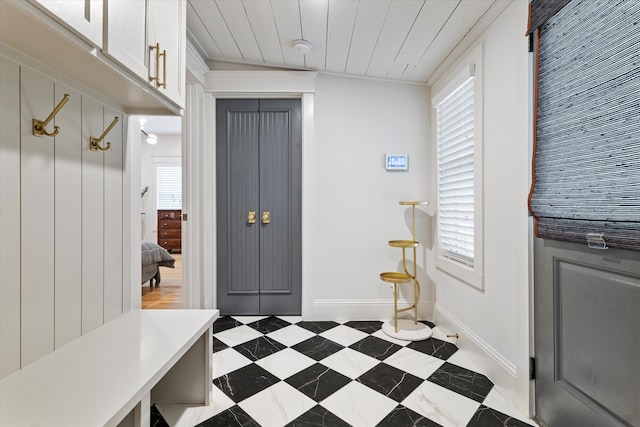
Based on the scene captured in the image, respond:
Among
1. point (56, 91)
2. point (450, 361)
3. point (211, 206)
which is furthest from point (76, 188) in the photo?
point (450, 361)

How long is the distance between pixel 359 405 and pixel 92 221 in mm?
1481

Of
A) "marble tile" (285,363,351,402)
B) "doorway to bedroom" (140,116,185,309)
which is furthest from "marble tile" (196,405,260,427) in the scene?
"doorway to bedroom" (140,116,185,309)

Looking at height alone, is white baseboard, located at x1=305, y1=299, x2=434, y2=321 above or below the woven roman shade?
below

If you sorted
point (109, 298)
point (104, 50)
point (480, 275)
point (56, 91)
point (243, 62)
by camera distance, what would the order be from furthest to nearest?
point (243, 62) < point (480, 275) < point (109, 298) < point (56, 91) < point (104, 50)

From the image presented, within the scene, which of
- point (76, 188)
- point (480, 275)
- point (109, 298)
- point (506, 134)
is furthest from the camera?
point (480, 275)

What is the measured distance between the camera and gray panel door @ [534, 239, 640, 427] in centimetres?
106

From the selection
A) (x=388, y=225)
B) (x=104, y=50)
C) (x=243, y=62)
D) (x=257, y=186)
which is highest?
(x=243, y=62)

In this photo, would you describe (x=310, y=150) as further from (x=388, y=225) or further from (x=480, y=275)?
(x=480, y=275)

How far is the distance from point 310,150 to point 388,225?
950 millimetres

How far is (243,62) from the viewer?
2721 millimetres

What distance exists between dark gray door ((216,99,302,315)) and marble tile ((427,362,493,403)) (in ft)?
4.52

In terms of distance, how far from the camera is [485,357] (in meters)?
1.85

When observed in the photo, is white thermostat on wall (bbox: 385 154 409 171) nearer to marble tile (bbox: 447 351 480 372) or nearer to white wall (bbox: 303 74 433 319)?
white wall (bbox: 303 74 433 319)

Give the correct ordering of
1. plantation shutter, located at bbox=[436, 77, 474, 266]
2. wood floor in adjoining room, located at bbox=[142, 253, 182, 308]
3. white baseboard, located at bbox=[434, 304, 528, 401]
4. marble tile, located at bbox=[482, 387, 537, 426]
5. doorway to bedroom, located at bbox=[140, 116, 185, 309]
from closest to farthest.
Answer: marble tile, located at bbox=[482, 387, 537, 426], white baseboard, located at bbox=[434, 304, 528, 401], plantation shutter, located at bbox=[436, 77, 474, 266], wood floor in adjoining room, located at bbox=[142, 253, 182, 308], doorway to bedroom, located at bbox=[140, 116, 185, 309]
